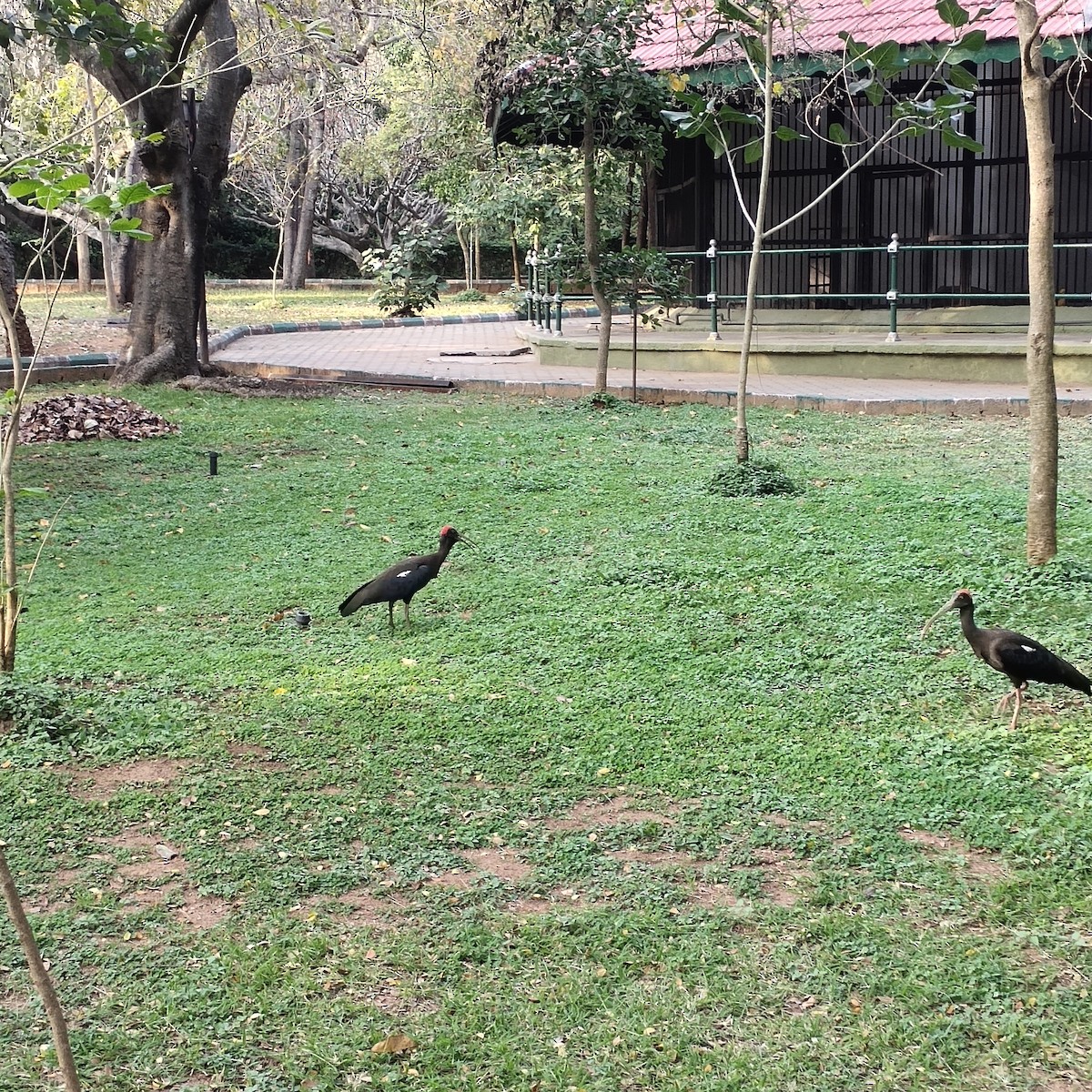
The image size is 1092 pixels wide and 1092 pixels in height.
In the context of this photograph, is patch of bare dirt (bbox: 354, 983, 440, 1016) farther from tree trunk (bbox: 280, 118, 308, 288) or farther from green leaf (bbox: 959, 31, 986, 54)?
tree trunk (bbox: 280, 118, 308, 288)

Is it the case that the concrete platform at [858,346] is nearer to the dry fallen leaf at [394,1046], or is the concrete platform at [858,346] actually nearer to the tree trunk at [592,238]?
the tree trunk at [592,238]

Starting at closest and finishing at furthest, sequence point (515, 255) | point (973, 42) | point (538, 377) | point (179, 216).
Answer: point (973, 42) < point (179, 216) < point (538, 377) < point (515, 255)

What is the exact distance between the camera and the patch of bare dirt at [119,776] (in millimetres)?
4230

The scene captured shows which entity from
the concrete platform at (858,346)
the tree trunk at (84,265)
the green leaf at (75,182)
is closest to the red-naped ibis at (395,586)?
the green leaf at (75,182)

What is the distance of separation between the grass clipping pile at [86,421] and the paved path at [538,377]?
13.7ft

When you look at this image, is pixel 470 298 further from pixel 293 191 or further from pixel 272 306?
pixel 272 306

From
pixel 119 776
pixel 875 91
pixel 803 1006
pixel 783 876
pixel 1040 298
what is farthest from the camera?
pixel 875 91

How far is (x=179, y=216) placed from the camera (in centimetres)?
1359

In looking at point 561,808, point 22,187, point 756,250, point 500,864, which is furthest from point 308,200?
point 500,864

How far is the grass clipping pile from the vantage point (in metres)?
10.7

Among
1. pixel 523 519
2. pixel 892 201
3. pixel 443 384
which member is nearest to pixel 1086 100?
pixel 892 201

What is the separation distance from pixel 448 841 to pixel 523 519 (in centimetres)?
402

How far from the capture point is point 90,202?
346cm

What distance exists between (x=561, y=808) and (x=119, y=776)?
59.8 inches
